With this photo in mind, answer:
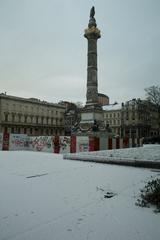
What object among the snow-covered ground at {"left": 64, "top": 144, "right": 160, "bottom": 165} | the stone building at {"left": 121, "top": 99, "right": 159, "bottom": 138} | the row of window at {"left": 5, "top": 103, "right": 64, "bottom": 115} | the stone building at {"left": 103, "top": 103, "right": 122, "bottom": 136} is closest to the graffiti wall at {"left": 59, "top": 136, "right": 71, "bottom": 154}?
the snow-covered ground at {"left": 64, "top": 144, "right": 160, "bottom": 165}

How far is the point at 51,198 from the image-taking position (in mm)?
6426

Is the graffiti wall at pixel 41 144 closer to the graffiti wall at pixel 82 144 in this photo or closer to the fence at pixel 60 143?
the fence at pixel 60 143

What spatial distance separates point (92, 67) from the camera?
3130 centimetres

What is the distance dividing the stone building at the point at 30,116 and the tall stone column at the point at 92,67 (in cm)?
4688

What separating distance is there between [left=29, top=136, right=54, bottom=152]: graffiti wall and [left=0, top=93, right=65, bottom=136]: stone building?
45.1m

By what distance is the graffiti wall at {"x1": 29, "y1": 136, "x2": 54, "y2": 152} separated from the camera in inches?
1068

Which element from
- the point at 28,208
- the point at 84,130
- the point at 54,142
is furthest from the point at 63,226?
the point at 84,130

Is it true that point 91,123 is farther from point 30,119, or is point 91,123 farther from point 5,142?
point 30,119

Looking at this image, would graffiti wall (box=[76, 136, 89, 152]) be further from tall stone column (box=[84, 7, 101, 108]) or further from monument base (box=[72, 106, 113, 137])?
tall stone column (box=[84, 7, 101, 108])

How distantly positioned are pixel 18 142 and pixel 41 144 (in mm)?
3321

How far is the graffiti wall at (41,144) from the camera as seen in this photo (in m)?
27.1

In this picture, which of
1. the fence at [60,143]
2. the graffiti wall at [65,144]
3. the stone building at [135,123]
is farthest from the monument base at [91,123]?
the stone building at [135,123]

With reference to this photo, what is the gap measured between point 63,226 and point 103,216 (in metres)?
0.97

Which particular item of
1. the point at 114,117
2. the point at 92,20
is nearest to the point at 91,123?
the point at 92,20
